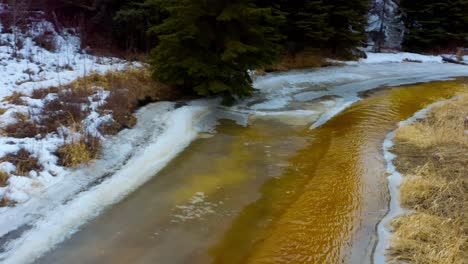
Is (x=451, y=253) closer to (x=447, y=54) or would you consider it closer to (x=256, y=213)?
(x=256, y=213)

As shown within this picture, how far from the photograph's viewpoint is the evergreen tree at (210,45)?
10.3 meters

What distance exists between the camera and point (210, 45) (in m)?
11.0

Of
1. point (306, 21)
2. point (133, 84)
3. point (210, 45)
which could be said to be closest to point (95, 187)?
point (133, 84)

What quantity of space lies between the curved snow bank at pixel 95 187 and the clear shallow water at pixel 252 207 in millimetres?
220

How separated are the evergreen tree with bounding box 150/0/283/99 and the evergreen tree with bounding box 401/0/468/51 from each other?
18.2 meters

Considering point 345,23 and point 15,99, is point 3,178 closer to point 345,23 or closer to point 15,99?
point 15,99

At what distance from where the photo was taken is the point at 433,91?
47.8ft

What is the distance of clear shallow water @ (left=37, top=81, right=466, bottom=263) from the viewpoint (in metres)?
4.63

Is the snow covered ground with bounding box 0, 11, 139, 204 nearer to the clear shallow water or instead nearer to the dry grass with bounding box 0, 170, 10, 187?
the dry grass with bounding box 0, 170, 10, 187

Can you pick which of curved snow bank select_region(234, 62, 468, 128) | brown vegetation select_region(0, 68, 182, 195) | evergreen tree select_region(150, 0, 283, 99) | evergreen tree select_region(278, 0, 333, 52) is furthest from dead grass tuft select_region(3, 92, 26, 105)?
evergreen tree select_region(278, 0, 333, 52)

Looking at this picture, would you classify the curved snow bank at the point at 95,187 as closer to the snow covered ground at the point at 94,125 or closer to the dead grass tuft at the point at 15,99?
the snow covered ground at the point at 94,125

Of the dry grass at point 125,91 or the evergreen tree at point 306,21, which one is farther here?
the evergreen tree at point 306,21

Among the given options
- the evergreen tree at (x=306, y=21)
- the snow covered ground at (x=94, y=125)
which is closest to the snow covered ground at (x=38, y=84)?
the snow covered ground at (x=94, y=125)

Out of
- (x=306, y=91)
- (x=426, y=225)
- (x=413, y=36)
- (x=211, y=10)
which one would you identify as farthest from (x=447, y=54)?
(x=426, y=225)
